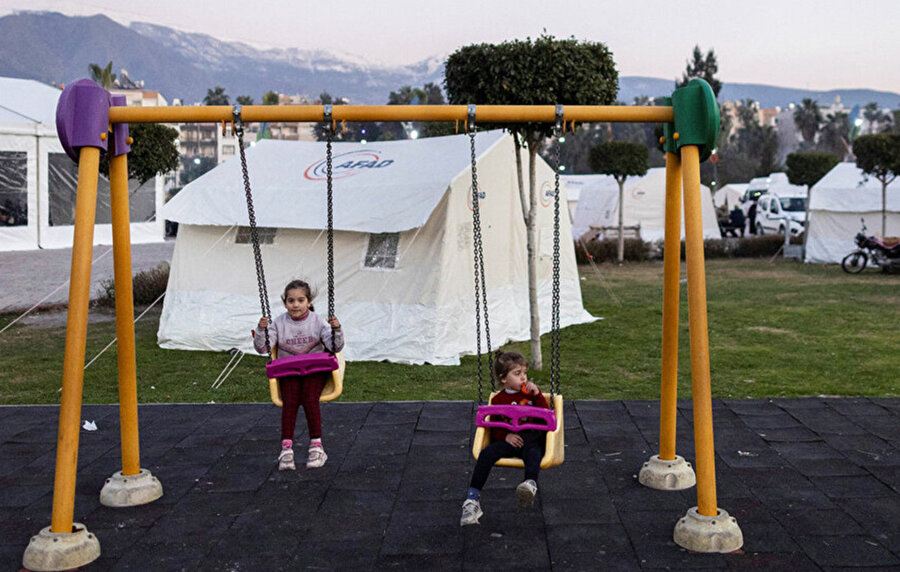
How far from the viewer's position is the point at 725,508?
428cm

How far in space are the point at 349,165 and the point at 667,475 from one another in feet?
22.3

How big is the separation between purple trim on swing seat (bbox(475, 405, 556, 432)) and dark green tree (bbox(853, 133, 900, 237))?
675 inches

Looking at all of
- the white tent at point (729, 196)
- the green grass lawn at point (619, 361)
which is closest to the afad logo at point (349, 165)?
the green grass lawn at point (619, 361)

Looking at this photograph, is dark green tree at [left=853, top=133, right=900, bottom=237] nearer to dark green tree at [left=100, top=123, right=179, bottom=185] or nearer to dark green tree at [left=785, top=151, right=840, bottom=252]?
dark green tree at [left=785, top=151, right=840, bottom=252]

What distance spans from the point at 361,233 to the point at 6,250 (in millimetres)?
13831

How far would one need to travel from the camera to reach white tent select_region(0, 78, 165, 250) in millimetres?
19516

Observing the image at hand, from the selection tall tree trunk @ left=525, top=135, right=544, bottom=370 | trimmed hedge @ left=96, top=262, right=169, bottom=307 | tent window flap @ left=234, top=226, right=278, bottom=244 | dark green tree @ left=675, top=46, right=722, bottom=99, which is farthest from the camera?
dark green tree @ left=675, top=46, right=722, bottom=99

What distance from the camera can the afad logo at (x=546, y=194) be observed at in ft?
37.5

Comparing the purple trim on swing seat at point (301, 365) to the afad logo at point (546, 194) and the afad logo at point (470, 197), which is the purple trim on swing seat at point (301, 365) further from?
the afad logo at point (546, 194)

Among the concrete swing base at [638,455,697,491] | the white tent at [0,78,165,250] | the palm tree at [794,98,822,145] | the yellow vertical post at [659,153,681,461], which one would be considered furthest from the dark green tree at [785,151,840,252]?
the palm tree at [794,98,822,145]

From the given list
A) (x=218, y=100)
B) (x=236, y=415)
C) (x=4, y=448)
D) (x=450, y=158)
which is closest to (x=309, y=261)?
(x=450, y=158)

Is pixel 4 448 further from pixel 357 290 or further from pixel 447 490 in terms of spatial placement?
pixel 357 290

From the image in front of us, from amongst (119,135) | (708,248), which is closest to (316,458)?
(119,135)

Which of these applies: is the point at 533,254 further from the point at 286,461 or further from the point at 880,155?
the point at 880,155
